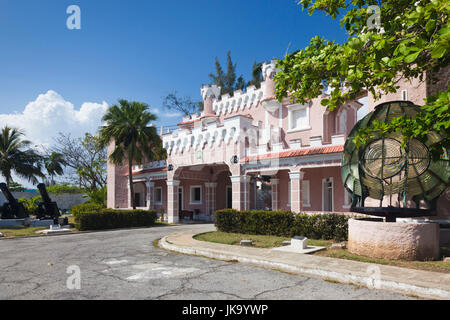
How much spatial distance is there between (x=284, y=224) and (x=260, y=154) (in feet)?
19.7

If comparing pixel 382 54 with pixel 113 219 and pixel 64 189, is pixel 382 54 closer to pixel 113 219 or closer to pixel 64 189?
pixel 113 219

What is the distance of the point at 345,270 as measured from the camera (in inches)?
282

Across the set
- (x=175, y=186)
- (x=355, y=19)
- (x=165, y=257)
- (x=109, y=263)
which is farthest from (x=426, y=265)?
(x=175, y=186)

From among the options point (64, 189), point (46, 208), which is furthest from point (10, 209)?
point (64, 189)

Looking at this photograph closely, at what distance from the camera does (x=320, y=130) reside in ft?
63.4

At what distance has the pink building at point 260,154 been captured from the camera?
17203mm

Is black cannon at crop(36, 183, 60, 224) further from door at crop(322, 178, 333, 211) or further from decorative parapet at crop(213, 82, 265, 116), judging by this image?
door at crop(322, 178, 333, 211)

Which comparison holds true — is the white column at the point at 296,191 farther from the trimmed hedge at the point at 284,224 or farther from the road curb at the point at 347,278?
the road curb at the point at 347,278

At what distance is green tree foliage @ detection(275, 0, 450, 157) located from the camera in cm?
513

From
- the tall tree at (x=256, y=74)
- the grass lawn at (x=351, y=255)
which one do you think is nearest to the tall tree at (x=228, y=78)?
the tall tree at (x=256, y=74)

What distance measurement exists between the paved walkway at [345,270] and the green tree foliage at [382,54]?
97.2 inches

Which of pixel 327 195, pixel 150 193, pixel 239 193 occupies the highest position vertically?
pixel 239 193
